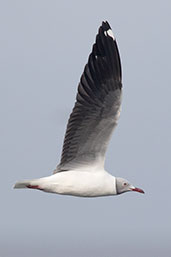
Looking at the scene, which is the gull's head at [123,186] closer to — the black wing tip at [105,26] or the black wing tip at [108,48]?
the black wing tip at [108,48]

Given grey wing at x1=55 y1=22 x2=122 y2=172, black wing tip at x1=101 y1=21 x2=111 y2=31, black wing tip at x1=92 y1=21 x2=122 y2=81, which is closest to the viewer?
grey wing at x1=55 y1=22 x2=122 y2=172

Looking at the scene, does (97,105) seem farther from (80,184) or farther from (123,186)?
(123,186)

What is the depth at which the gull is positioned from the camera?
16.5 metres

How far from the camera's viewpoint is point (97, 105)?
54.0ft

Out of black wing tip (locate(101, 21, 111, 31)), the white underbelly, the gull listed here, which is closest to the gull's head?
the gull

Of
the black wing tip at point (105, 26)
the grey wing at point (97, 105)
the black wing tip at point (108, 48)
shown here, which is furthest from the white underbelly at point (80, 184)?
the black wing tip at point (105, 26)

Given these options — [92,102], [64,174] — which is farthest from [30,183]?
[92,102]

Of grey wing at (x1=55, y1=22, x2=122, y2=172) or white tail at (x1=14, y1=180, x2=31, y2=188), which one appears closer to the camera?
grey wing at (x1=55, y1=22, x2=122, y2=172)

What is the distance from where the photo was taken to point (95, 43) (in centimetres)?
1684

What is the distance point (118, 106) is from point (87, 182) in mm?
1655

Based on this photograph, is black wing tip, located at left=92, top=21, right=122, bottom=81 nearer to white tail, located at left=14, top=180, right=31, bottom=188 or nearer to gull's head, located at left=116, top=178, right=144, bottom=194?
gull's head, located at left=116, top=178, right=144, bottom=194

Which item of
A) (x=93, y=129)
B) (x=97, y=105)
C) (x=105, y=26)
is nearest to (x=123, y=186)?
(x=93, y=129)

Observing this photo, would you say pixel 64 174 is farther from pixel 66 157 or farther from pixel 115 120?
pixel 115 120

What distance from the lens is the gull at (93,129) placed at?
54.0ft
